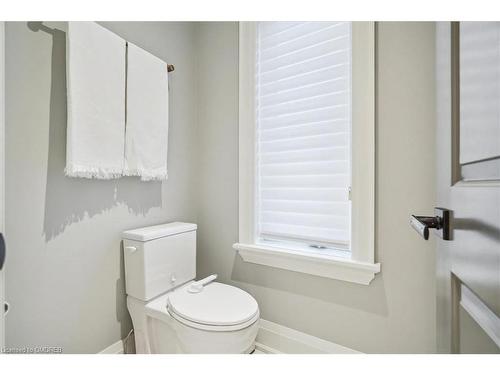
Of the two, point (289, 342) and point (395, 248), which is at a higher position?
point (395, 248)

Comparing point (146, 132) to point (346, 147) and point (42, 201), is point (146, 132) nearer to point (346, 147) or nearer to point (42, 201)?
point (42, 201)

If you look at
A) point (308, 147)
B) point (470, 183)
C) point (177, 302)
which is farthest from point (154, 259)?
point (470, 183)

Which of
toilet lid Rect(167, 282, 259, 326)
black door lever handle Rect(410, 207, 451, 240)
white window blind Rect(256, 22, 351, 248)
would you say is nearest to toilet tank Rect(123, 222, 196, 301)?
toilet lid Rect(167, 282, 259, 326)

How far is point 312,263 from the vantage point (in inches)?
50.9

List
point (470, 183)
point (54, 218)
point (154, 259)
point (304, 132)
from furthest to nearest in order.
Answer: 1. point (304, 132)
2. point (154, 259)
3. point (54, 218)
4. point (470, 183)

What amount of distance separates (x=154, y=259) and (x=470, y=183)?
3.99 ft

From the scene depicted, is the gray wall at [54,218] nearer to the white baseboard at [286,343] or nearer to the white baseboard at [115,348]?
the white baseboard at [115,348]

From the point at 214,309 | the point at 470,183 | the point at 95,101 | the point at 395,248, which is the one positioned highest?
the point at 95,101

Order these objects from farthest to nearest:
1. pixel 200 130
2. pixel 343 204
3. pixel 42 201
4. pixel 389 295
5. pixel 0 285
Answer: pixel 200 130 → pixel 343 204 → pixel 389 295 → pixel 42 201 → pixel 0 285

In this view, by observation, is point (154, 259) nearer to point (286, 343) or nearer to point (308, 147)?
point (286, 343)

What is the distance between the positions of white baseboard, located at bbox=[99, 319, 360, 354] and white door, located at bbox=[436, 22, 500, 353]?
0.84m

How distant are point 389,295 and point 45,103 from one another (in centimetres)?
164

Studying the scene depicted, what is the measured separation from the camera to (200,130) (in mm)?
1717
